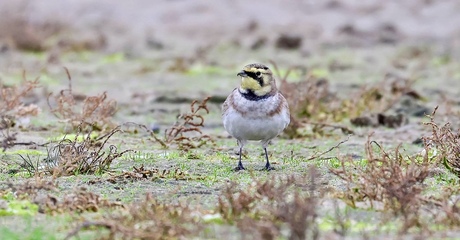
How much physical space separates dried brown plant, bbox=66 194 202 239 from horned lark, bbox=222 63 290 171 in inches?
73.2

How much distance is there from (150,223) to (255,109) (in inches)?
90.7

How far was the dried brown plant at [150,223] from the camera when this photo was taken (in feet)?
15.0

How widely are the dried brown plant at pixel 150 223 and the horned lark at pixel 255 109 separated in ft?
6.10

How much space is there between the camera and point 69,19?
20.0 m

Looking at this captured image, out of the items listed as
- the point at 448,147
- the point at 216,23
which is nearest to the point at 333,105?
the point at 448,147

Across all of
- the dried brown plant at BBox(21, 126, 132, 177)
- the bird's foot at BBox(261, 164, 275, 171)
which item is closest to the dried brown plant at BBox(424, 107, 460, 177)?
the bird's foot at BBox(261, 164, 275, 171)

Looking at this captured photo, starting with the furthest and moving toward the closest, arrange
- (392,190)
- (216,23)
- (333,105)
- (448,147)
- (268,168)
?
1. (216,23)
2. (333,105)
3. (268,168)
4. (448,147)
5. (392,190)

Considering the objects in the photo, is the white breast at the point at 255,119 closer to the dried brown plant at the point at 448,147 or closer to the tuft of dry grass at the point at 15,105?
the dried brown plant at the point at 448,147

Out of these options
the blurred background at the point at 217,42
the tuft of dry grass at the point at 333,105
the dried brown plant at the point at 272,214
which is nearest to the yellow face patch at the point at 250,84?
the dried brown plant at the point at 272,214

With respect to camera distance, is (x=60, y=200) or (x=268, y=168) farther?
(x=268, y=168)

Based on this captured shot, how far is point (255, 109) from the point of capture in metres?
7.04

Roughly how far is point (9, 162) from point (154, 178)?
1.37m

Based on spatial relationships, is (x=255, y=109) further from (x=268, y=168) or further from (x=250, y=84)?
(x=268, y=168)

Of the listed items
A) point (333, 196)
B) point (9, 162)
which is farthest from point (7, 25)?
point (333, 196)
